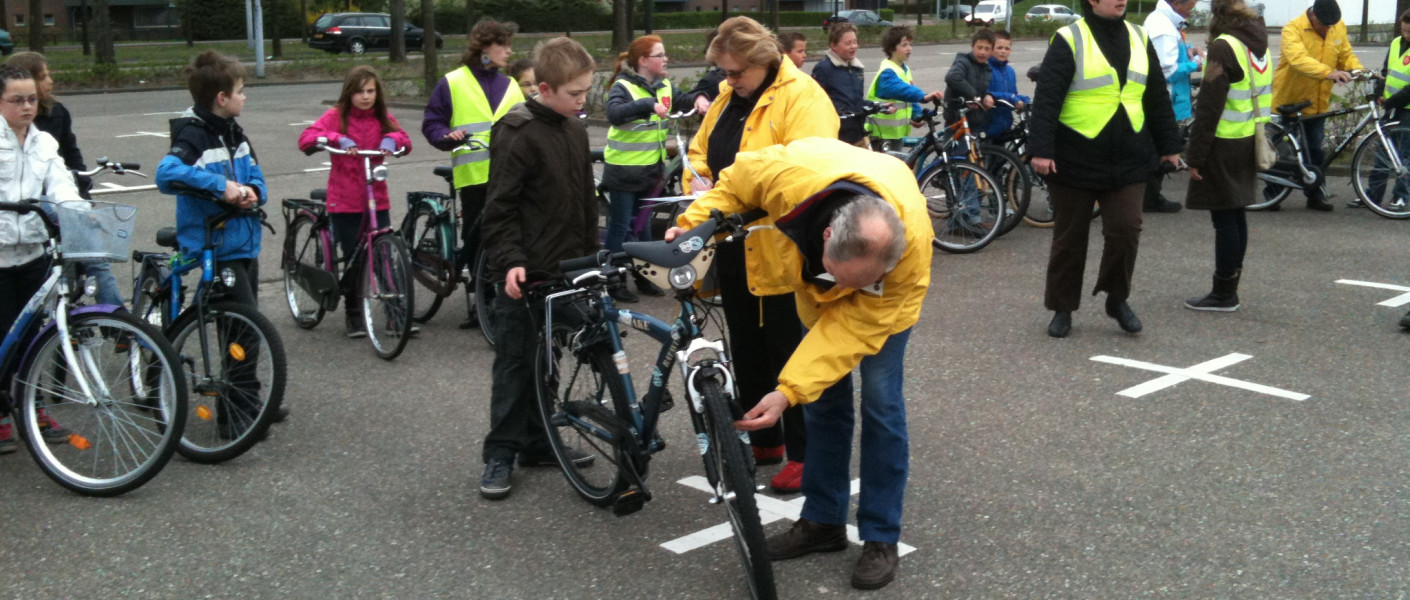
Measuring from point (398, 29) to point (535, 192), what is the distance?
31.9m

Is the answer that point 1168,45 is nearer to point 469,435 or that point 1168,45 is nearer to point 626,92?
point 626,92

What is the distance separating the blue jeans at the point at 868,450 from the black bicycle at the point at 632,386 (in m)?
0.34

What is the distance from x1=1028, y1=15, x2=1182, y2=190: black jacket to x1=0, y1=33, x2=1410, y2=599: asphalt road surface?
A: 2.92ft

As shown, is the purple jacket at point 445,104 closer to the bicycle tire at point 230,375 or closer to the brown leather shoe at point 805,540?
the bicycle tire at point 230,375

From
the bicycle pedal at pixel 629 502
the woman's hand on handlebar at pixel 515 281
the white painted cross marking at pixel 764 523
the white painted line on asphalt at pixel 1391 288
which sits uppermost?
the woman's hand on handlebar at pixel 515 281

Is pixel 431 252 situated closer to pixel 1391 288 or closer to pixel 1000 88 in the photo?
pixel 1000 88

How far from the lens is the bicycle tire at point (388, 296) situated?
23.1 feet

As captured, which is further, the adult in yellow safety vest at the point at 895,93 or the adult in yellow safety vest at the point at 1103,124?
the adult in yellow safety vest at the point at 895,93

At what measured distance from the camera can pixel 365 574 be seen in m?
4.38

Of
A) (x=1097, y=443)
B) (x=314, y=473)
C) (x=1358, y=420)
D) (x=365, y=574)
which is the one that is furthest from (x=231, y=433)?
(x=1358, y=420)

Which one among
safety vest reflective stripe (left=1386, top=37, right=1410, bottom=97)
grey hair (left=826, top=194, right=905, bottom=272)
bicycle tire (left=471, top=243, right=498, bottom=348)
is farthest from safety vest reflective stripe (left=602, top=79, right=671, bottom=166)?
safety vest reflective stripe (left=1386, top=37, right=1410, bottom=97)

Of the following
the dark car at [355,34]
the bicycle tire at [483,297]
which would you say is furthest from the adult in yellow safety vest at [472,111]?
the dark car at [355,34]

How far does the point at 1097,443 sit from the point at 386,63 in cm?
3530

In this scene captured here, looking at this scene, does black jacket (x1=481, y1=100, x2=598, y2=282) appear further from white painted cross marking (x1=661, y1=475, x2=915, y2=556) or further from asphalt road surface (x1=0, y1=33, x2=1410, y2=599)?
white painted cross marking (x1=661, y1=475, x2=915, y2=556)
